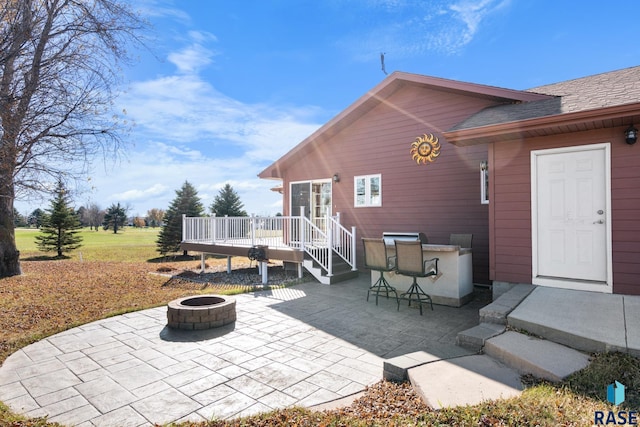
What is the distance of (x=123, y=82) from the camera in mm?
5301

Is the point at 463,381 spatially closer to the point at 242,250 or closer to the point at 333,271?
the point at 333,271

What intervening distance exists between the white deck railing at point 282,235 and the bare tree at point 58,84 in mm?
4314

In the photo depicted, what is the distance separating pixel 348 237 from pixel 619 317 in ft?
18.9

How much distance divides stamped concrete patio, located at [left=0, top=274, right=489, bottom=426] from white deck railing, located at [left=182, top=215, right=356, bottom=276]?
8.38ft

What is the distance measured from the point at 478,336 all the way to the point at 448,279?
6.62 ft

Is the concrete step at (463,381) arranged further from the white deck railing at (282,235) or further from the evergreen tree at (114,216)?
the evergreen tree at (114,216)

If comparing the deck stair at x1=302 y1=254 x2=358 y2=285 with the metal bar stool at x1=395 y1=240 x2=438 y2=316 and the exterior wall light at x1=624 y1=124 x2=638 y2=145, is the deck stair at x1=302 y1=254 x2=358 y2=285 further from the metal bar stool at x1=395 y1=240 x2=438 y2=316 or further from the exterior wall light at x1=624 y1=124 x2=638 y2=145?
the exterior wall light at x1=624 y1=124 x2=638 y2=145

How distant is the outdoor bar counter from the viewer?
18.1 feet

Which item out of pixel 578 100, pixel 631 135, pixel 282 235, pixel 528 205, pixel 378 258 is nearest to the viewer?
pixel 631 135

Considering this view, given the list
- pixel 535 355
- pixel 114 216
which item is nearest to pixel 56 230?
pixel 535 355

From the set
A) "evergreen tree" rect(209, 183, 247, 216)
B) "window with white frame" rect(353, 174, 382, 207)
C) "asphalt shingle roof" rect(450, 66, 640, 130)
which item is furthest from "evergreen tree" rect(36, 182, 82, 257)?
"asphalt shingle roof" rect(450, 66, 640, 130)

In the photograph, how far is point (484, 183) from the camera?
700 cm

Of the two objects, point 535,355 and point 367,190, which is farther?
point 367,190

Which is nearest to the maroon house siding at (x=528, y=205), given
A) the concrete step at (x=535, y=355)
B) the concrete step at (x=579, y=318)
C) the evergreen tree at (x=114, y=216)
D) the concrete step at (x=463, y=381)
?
the concrete step at (x=579, y=318)
